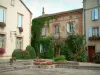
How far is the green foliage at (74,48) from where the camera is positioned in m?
28.6

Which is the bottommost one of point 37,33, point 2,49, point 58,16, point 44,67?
point 44,67

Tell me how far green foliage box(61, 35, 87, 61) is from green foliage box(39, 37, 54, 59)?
1.86m

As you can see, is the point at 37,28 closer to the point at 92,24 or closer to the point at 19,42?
the point at 19,42

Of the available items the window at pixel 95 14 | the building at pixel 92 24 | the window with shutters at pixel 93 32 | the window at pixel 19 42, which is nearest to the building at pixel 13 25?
the window at pixel 19 42

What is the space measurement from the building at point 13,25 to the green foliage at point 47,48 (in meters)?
4.20

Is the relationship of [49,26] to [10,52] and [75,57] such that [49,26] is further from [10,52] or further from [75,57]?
[10,52]

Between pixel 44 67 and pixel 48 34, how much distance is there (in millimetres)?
13733

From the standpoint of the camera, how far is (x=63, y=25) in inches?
1265

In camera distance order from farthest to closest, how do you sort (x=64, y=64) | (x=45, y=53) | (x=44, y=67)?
(x=45, y=53) → (x=64, y=64) → (x=44, y=67)

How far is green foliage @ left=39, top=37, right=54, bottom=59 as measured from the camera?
3155cm

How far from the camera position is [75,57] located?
94.9ft

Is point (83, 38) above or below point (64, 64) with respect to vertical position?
above

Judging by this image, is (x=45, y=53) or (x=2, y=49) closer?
(x=2, y=49)

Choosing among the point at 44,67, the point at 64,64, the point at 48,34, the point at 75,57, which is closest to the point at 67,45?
the point at 75,57
